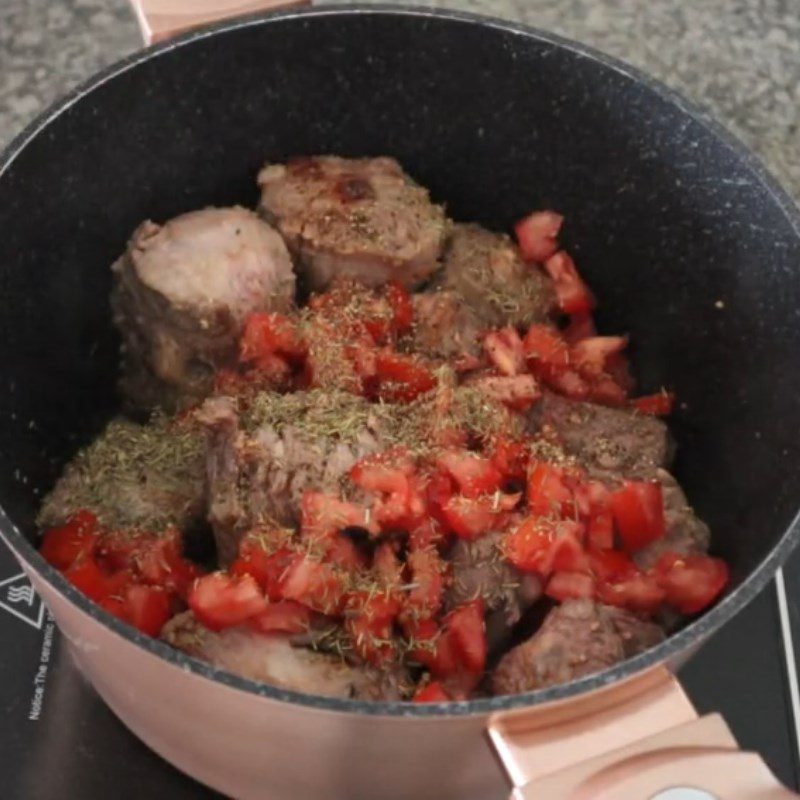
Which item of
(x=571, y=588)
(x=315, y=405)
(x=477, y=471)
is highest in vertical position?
(x=315, y=405)

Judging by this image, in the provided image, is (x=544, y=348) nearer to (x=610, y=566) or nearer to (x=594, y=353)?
(x=594, y=353)

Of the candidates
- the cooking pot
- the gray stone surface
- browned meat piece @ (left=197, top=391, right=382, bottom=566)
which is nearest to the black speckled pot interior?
the cooking pot

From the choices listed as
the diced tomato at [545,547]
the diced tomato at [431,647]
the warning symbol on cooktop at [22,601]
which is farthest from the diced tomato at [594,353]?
the warning symbol on cooktop at [22,601]

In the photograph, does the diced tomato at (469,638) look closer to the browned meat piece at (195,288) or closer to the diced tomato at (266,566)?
the diced tomato at (266,566)

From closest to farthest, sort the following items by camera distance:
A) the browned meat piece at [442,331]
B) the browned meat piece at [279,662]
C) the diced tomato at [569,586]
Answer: the browned meat piece at [279,662]
the diced tomato at [569,586]
the browned meat piece at [442,331]

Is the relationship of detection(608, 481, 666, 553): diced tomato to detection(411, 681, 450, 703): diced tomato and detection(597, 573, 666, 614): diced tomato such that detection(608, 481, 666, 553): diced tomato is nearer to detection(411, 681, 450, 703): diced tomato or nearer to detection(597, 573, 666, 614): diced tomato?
detection(597, 573, 666, 614): diced tomato

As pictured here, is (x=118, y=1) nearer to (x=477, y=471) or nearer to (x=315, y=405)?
(x=315, y=405)

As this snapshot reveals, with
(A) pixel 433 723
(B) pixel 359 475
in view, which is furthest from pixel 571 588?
(A) pixel 433 723
